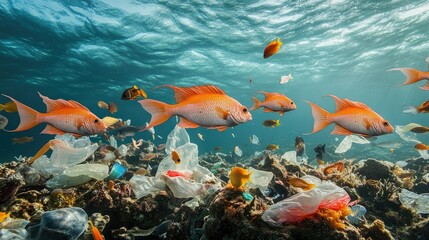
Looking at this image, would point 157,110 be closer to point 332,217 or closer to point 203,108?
point 203,108

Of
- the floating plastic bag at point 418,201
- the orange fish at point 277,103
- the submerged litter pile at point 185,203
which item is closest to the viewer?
the submerged litter pile at point 185,203

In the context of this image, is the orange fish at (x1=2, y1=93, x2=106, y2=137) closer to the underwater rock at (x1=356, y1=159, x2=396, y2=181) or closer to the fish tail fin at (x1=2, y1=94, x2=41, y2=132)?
the fish tail fin at (x1=2, y1=94, x2=41, y2=132)

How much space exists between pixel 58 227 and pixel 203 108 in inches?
77.5

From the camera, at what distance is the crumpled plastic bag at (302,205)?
7.64ft

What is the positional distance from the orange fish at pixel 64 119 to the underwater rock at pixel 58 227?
1.04 m

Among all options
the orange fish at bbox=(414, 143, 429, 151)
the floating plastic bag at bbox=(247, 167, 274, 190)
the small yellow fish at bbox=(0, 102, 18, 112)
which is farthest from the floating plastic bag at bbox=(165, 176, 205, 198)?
the orange fish at bbox=(414, 143, 429, 151)

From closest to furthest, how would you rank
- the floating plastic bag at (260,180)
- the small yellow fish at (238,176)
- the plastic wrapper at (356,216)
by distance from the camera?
the small yellow fish at (238,176) → the plastic wrapper at (356,216) → the floating plastic bag at (260,180)

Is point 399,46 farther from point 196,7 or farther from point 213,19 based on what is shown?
point 196,7

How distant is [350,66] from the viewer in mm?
35562

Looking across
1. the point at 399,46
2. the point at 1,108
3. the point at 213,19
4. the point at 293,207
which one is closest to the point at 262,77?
the point at 399,46

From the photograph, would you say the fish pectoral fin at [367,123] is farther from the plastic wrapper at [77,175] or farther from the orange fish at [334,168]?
the plastic wrapper at [77,175]

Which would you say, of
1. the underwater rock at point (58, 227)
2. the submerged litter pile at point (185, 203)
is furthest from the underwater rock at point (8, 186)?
the underwater rock at point (58, 227)

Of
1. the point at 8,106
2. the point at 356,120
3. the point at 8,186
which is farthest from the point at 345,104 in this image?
the point at 8,106

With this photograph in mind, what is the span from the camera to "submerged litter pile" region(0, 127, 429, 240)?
243cm
